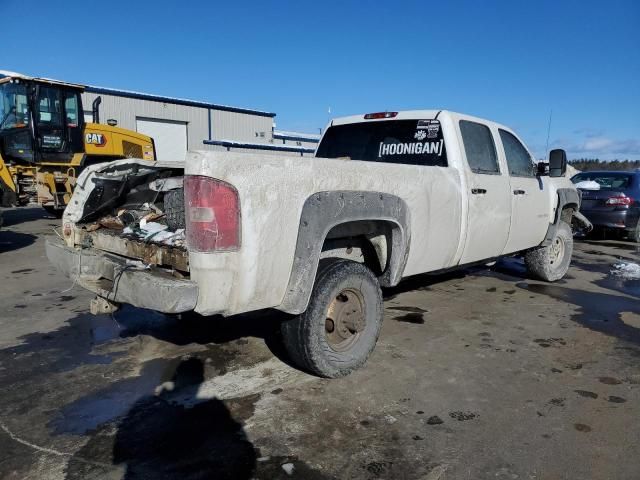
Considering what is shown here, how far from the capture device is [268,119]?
111 feet

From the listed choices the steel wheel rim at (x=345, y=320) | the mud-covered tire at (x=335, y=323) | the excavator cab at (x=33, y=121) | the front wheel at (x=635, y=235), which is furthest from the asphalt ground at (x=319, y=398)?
the excavator cab at (x=33, y=121)

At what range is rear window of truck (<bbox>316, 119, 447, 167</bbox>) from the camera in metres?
4.85

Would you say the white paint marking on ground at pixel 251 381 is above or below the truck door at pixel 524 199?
below

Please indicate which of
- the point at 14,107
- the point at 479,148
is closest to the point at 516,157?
the point at 479,148

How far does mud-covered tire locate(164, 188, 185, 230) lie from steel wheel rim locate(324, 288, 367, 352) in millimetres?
1289

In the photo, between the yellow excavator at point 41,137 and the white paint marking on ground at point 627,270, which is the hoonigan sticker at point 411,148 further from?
the yellow excavator at point 41,137

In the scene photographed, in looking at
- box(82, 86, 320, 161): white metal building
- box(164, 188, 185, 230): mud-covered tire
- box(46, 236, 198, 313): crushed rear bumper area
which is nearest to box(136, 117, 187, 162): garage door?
box(82, 86, 320, 161): white metal building

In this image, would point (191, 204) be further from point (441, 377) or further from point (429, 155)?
point (429, 155)

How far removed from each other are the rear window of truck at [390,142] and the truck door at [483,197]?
12.6 inches

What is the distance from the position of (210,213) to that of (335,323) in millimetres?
1433

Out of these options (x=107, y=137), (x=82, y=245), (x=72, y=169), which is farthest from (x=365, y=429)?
(x=107, y=137)

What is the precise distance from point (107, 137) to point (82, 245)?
36.4 ft

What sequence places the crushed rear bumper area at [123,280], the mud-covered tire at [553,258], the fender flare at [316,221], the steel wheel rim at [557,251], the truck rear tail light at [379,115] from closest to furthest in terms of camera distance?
the crushed rear bumper area at [123,280], the fender flare at [316,221], the truck rear tail light at [379,115], the mud-covered tire at [553,258], the steel wheel rim at [557,251]

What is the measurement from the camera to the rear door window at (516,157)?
5.73 metres
